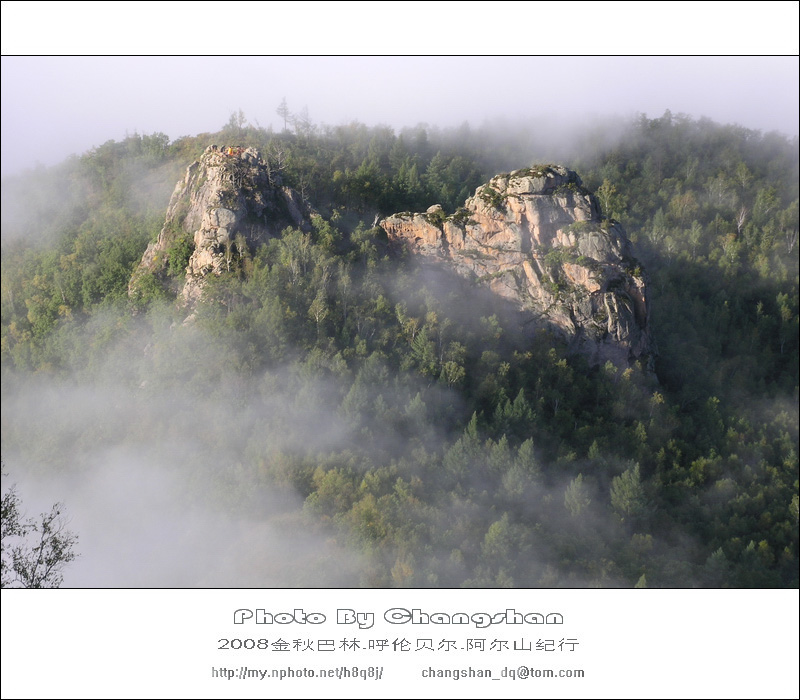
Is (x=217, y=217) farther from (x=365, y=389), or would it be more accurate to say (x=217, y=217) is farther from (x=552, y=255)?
(x=552, y=255)

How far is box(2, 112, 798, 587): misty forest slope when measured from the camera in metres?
22.7

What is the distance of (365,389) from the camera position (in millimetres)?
27312

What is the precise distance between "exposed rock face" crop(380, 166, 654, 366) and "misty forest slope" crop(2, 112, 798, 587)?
0.51ft

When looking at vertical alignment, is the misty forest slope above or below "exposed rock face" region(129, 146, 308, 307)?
below

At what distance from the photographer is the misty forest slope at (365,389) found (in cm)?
2270

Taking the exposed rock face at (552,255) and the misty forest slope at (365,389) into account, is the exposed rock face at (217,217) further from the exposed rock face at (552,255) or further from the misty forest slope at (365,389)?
the exposed rock face at (552,255)

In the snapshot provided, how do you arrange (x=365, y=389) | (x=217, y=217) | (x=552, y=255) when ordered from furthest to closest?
(x=552, y=255) < (x=217, y=217) < (x=365, y=389)

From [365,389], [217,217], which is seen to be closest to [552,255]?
[365,389]

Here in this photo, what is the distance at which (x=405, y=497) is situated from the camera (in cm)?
2417

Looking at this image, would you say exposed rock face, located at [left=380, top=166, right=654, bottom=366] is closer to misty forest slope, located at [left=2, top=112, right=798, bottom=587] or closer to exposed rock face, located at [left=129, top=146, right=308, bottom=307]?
misty forest slope, located at [left=2, top=112, right=798, bottom=587]

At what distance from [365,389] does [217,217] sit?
1088 cm

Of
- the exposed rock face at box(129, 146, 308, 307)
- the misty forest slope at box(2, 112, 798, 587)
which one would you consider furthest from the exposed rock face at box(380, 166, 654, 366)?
the exposed rock face at box(129, 146, 308, 307)

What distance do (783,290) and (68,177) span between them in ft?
137

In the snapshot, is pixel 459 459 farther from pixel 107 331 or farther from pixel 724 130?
pixel 724 130
